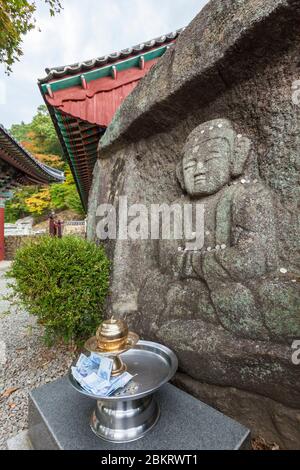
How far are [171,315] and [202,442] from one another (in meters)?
0.94

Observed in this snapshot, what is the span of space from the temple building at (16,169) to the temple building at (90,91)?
3.22 meters

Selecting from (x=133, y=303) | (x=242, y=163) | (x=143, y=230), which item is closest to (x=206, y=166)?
(x=242, y=163)

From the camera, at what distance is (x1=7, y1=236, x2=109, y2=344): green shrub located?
2.54 metres

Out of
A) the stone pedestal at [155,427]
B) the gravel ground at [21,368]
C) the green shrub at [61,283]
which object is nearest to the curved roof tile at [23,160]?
the gravel ground at [21,368]

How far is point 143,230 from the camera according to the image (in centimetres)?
292

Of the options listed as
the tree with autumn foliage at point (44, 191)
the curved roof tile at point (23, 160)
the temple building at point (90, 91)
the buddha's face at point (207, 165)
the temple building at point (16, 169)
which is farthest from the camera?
the tree with autumn foliage at point (44, 191)

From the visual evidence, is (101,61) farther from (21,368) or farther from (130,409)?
(130,409)

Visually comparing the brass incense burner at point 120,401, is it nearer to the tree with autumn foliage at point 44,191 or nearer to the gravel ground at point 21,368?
the gravel ground at point 21,368

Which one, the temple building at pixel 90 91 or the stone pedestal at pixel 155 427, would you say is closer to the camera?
the stone pedestal at pixel 155 427

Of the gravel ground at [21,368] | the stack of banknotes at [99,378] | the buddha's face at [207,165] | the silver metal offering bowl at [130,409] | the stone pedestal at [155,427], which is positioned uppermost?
the buddha's face at [207,165]

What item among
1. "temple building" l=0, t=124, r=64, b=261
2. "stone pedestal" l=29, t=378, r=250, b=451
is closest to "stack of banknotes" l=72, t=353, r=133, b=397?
"stone pedestal" l=29, t=378, r=250, b=451

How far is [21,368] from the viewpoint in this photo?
117 inches

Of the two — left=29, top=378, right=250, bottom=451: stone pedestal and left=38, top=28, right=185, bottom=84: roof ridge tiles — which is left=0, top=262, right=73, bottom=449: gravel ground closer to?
left=29, top=378, right=250, bottom=451: stone pedestal

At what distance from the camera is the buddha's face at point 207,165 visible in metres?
2.13
